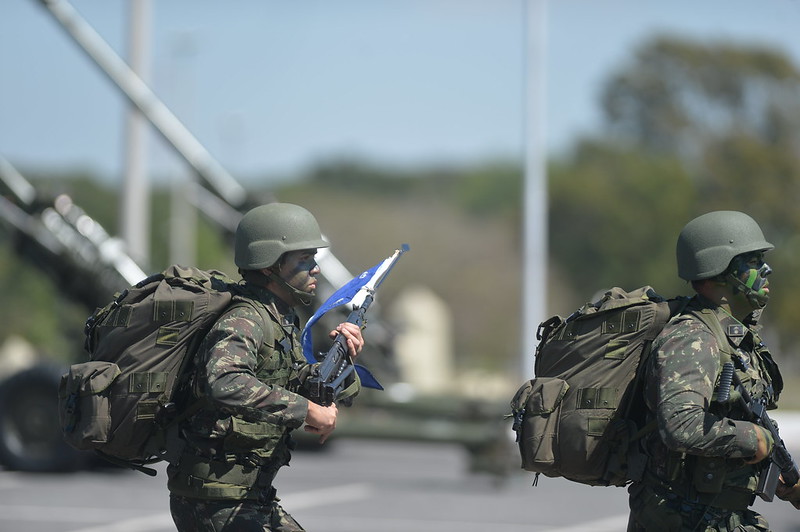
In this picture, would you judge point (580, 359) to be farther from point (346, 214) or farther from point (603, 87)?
point (346, 214)

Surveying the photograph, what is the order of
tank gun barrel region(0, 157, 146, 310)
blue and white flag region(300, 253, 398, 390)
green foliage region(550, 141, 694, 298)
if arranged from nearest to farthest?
blue and white flag region(300, 253, 398, 390), tank gun barrel region(0, 157, 146, 310), green foliage region(550, 141, 694, 298)

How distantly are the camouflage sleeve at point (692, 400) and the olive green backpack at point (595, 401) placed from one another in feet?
0.64

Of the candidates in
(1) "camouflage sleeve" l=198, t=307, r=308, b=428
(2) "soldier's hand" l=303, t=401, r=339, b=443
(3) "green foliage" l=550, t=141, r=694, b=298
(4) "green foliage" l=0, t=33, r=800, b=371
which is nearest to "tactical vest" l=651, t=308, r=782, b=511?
(2) "soldier's hand" l=303, t=401, r=339, b=443

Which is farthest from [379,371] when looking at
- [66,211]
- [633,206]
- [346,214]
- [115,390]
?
[346,214]

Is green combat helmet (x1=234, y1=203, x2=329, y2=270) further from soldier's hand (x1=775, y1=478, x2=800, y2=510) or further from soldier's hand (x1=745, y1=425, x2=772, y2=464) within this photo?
soldier's hand (x1=775, y1=478, x2=800, y2=510)

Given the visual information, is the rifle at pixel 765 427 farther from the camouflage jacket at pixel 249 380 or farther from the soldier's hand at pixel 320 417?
the camouflage jacket at pixel 249 380

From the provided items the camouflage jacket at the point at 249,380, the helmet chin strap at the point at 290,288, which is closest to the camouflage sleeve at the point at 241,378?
the camouflage jacket at the point at 249,380

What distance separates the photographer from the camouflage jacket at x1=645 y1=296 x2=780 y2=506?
189 inches

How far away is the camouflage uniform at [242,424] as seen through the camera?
5145 mm

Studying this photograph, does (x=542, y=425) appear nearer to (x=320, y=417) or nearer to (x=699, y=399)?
(x=699, y=399)

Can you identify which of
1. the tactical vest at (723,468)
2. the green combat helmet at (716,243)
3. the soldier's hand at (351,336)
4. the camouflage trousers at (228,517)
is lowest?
the camouflage trousers at (228,517)

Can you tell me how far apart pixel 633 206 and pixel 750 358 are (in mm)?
40910

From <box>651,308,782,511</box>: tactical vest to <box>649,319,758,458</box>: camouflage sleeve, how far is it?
3.8 inches

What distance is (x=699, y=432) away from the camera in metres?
4.78
